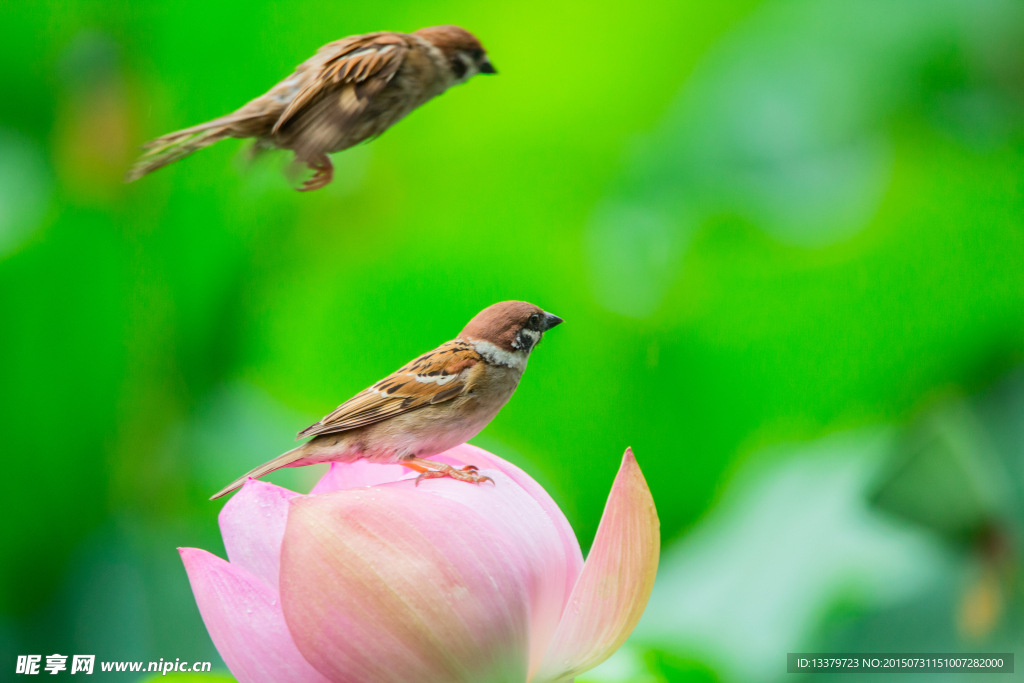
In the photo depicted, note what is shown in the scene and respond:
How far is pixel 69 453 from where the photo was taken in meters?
0.52

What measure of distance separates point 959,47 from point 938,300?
18cm

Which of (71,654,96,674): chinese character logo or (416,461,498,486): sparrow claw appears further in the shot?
(71,654,96,674): chinese character logo

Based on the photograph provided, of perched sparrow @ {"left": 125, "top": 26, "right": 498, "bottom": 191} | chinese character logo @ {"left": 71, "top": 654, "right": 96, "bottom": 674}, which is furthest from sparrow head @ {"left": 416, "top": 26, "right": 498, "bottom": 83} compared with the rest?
chinese character logo @ {"left": 71, "top": 654, "right": 96, "bottom": 674}

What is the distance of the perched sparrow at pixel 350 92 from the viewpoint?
428mm

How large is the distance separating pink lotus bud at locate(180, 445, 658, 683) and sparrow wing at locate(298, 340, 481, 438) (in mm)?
54

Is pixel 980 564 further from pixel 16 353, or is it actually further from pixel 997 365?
pixel 16 353

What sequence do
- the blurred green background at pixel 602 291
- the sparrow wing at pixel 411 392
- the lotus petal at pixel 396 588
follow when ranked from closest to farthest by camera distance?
the lotus petal at pixel 396 588 < the sparrow wing at pixel 411 392 < the blurred green background at pixel 602 291

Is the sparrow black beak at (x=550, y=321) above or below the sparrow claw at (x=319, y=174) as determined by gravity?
below

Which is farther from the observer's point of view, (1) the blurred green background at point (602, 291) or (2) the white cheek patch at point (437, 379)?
(1) the blurred green background at point (602, 291)

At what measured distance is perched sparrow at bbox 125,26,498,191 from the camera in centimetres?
43

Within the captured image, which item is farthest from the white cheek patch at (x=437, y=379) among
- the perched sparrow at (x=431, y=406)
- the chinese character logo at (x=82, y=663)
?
the chinese character logo at (x=82, y=663)

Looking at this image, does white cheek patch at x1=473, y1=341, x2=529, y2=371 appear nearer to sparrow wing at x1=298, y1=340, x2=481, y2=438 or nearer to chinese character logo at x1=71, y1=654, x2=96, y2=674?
sparrow wing at x1=298, y1=340, x2=481, y2=438

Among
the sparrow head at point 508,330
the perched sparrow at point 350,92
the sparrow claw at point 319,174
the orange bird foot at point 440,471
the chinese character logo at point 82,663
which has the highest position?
the perched sparrow at point 350,92

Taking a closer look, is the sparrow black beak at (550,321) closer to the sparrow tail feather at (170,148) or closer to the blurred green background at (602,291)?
the blurred green background at (602,291)
